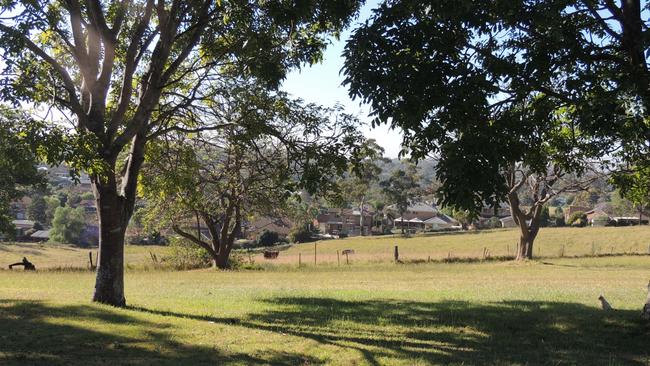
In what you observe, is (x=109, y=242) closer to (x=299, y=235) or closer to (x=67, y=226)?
(x=299, y=235)

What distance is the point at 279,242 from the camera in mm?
89562

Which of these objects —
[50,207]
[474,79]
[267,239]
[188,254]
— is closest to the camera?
[474,79]

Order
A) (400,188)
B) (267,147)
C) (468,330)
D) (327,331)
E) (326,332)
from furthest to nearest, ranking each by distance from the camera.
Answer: (400,188) → (267,147) → (468,330) → (327,331) → (326,332)

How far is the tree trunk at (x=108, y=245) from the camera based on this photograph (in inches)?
475

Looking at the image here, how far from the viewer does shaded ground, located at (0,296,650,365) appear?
757 centimetres

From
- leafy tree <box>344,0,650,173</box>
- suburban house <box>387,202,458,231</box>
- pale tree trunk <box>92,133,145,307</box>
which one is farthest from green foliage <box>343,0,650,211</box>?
suburban house <box>387,202,458,231</box>

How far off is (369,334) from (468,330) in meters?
1.84

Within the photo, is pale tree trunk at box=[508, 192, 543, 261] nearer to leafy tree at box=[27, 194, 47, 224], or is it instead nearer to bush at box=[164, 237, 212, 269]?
bush at box=[164, 237, 212, 269]

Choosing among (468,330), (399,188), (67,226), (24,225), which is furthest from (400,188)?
(468,330)

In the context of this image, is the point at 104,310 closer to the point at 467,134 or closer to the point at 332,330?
the point at 332,330

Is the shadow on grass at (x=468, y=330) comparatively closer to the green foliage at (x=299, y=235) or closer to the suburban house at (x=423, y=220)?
the green foliage at (x=299, y=235)

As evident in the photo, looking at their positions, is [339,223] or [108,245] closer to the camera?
[108,245]

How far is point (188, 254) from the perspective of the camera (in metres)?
36.5

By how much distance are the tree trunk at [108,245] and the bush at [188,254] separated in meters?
24.3
